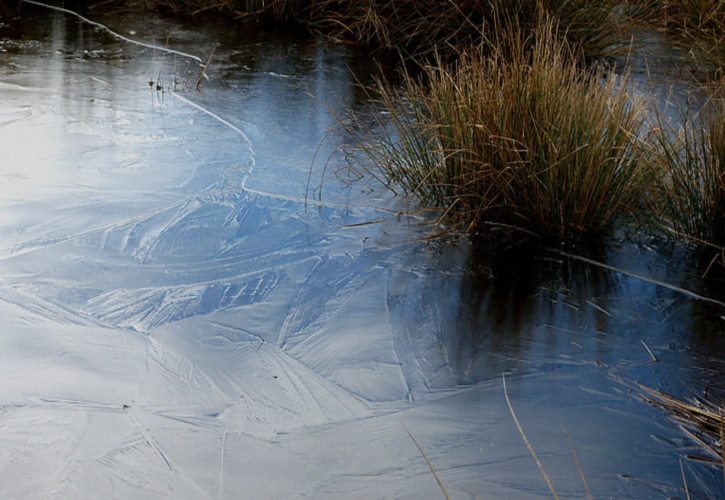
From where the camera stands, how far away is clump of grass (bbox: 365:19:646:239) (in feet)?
11.3

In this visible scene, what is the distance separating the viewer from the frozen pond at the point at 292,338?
89.0 inches

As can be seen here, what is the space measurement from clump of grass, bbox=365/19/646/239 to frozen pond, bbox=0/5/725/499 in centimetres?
17

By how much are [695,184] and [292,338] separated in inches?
56.4

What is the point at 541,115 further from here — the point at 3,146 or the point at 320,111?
the point at 3,146

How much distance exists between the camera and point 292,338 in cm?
290

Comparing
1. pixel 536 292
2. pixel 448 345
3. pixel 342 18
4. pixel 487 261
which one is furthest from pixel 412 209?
pixel 342 18

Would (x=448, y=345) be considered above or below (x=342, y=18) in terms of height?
below

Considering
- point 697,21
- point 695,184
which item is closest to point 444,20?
point 697,21

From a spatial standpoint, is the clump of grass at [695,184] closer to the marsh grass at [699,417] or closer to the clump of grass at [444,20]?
the marsh grass at [699,417]

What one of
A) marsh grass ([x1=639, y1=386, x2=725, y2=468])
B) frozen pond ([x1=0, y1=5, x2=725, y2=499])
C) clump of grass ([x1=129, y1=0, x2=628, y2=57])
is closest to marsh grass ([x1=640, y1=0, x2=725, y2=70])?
clump of grass ([x1=129, y1=0, x2=628, y2=57])

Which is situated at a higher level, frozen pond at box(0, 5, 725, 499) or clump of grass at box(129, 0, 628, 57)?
clump of grass at box(129, 0, 628, 57)

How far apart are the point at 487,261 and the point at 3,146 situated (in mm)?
Result: 2087

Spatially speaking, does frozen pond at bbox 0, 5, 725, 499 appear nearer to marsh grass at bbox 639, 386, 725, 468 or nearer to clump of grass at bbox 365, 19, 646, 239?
marsh grass at bbox 639, 386, 725, 468

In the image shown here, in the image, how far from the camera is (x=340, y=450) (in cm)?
233
